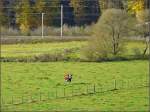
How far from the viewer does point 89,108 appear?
33219mm

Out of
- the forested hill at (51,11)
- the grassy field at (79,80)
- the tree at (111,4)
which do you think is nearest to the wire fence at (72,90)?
the grassy field at (79,80)

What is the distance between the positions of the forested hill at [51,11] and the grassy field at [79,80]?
20.5 m

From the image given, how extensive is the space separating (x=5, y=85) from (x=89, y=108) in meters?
10.4

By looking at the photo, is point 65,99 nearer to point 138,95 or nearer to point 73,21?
point 138,95

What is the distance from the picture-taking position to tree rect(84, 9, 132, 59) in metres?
59.8

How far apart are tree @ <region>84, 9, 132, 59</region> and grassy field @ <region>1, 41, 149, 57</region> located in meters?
1.50

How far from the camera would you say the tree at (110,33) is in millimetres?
59844

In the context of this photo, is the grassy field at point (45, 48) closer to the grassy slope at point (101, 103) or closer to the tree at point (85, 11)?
the tree at point (85, 11)

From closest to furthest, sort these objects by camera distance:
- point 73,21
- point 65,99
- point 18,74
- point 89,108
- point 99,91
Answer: point 89,108 → point 65,99 → point 99,91 → point 18,74 → point 73,21

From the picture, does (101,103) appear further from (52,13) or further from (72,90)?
(52,13)

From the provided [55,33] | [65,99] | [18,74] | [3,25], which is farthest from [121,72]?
[3,25]

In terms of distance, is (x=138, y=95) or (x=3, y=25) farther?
(x=3, y=25)

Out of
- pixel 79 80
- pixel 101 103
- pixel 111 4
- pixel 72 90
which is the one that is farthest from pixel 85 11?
pixel 101 103

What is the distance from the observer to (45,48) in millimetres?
63000
